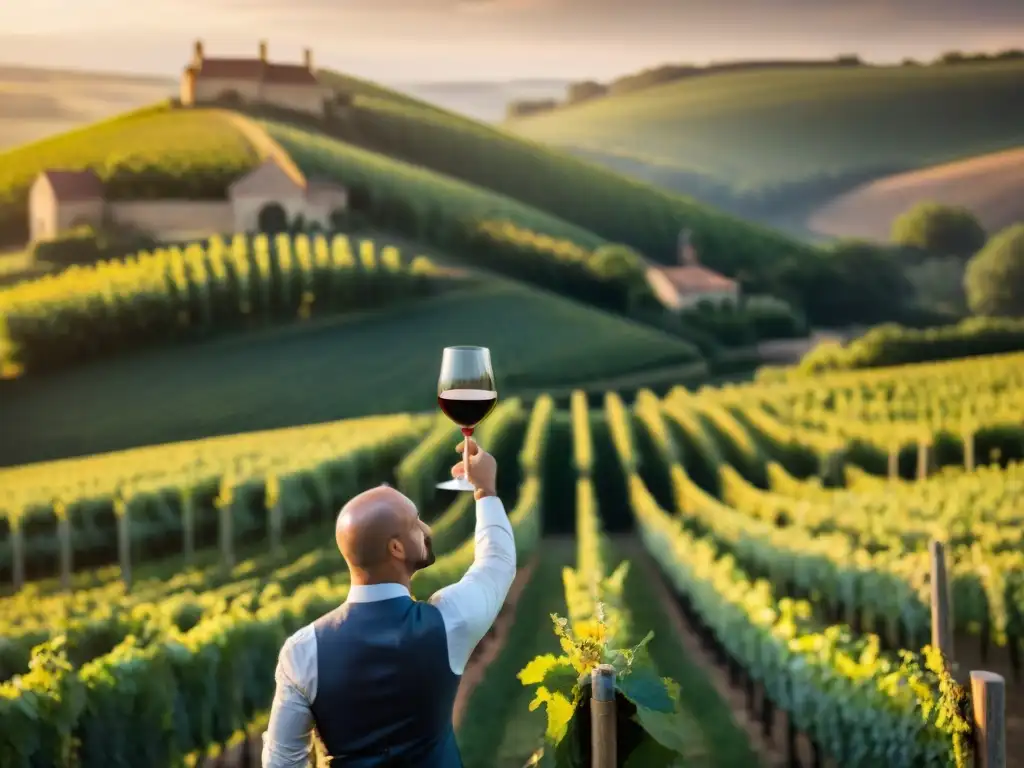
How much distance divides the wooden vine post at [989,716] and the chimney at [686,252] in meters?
6.42

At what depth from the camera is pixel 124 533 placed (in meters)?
7.58

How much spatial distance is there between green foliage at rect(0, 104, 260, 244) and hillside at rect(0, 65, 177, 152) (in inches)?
2.9

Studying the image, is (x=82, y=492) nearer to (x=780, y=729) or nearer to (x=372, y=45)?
(x=372, y=45)

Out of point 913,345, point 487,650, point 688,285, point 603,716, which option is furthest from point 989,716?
point 913,345

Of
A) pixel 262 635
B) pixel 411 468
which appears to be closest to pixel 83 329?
pixel 411 468

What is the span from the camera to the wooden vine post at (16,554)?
698 cm

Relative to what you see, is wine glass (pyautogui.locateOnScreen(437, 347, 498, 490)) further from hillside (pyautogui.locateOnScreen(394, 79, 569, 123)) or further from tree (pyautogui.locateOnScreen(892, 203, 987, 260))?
tree (pyautogui.locateOnScreen(892, 203, 987, 260))

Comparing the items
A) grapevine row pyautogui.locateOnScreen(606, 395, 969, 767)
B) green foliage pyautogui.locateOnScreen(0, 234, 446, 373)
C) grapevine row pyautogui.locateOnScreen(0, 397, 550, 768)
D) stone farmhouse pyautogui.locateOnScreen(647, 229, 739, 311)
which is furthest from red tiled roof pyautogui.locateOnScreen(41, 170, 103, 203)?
grapevine row pyautogui.locateOnScreen(606, 395, 969, 767)

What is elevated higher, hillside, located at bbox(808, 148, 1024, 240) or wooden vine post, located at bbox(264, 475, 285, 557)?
hillside, located at bbox(808, 148, 1024, 240)

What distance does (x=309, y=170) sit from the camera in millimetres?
8312

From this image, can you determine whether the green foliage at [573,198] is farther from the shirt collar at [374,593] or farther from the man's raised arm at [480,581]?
the shirt collar at [374,593]

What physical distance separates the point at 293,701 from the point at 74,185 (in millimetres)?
6476

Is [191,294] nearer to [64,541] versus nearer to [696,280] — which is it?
[64,541]

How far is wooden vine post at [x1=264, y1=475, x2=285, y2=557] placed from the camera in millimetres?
8070
